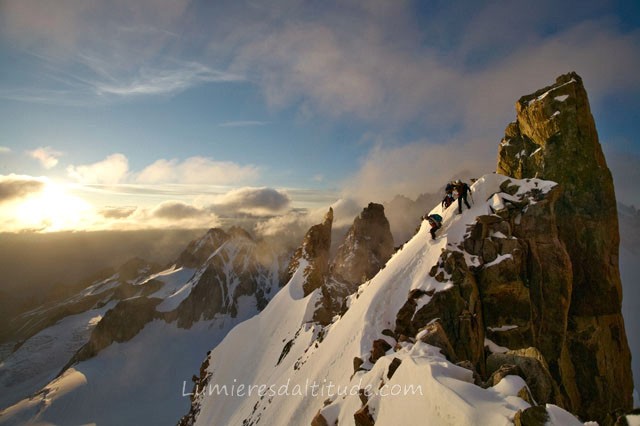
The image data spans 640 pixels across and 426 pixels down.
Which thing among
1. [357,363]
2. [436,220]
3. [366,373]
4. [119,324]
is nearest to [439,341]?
[366,373]

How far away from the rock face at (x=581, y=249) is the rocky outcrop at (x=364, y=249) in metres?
70.6

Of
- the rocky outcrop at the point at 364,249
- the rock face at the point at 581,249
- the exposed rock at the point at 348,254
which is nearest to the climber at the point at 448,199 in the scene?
the rock face at the point at 581,249

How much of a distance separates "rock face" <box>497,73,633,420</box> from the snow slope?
480 centimetres

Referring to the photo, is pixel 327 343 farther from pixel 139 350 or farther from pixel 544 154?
pixel 139 350

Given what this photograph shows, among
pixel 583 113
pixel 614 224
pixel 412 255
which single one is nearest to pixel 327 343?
pixel 412 255

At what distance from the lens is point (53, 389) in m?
110

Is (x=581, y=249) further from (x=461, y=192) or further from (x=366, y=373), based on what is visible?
(x=366, y=373)

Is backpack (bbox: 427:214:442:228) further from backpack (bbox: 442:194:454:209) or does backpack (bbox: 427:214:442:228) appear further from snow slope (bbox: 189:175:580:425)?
backpack (bbox: 442:194:454:209)

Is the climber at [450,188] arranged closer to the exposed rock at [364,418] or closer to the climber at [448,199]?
the climber at [448,199]

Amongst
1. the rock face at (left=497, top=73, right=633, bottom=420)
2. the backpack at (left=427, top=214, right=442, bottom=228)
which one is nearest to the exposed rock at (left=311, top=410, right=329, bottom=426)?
the backpack at (left=427, top=214, right=442, bottom=228)

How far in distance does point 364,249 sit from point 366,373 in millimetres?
90142

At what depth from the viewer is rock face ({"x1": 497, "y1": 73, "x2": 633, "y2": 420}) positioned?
77.6 ft

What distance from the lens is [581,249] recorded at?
26.6 m

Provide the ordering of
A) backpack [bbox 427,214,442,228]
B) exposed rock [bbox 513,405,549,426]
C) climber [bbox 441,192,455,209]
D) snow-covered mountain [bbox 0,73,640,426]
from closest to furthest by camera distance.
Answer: exposed rock [bbox 513,405,549,426]
snow-covered mountain [bbox 0,73,640,426]
backpack [bbox 427,214,442,228]
climber [bbox 441,192,455,209]
